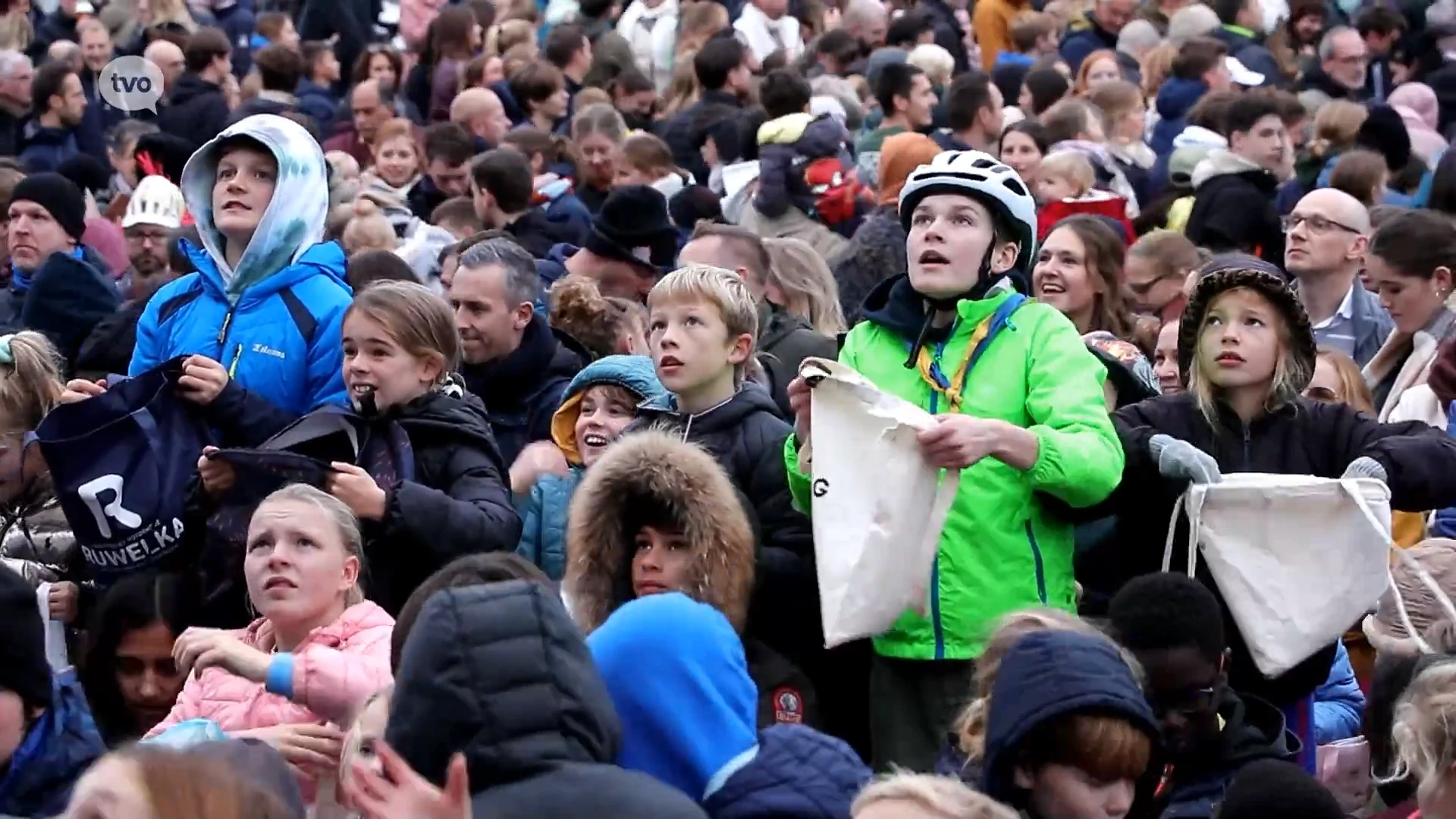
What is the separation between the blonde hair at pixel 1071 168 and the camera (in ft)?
33.1

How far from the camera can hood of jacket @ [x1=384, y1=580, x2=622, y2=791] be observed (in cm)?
307

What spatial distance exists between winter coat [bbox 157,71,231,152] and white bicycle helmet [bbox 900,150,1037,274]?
807cm

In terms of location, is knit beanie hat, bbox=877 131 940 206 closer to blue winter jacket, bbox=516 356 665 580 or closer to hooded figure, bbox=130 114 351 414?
blue winter jacket, bbox=516 356 665 580

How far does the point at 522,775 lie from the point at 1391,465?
2898 mm

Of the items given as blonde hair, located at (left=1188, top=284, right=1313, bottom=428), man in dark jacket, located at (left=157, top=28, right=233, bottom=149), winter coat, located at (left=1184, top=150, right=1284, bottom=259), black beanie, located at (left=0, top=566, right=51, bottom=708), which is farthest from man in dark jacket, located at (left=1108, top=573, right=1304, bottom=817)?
man in dark jacket, located at (left=157, top=28, right=233, bottom=149)

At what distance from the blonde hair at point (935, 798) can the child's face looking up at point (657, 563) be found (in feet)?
5.66

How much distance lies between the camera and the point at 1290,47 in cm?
1731

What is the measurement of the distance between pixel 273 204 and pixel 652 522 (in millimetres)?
1473

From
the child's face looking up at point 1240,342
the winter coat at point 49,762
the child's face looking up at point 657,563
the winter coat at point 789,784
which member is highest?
the child's face looking up at point 1240,342

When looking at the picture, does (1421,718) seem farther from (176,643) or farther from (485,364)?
(485,364)

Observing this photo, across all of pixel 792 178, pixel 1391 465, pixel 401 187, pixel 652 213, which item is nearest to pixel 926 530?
pixel 1391 465

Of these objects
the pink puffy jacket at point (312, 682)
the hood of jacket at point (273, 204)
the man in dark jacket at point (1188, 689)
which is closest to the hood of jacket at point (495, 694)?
the pink puffy jacket at point (312, 682)

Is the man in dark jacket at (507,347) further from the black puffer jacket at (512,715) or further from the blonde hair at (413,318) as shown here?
the black puffer jacket at (512,715)

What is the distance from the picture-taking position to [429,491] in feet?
18.3
